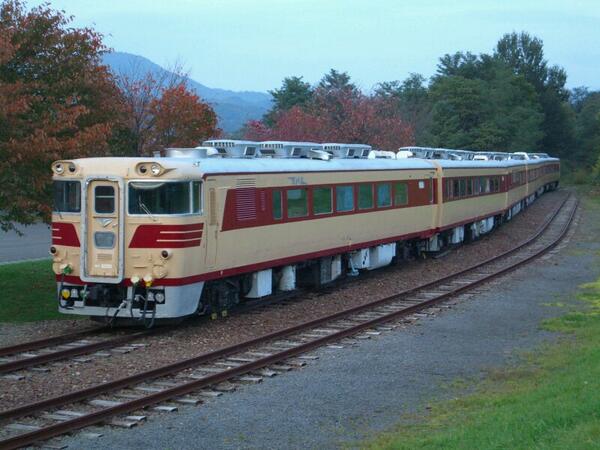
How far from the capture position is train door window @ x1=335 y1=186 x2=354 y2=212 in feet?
61.9

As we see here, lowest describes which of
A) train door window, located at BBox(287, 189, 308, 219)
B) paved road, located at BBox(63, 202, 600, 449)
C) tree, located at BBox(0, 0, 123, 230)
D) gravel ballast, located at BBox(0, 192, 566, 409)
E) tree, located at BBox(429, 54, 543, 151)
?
paved road, located at BBox(63, 202, 600, 449)

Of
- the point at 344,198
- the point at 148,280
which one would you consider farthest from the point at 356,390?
the point at 344,198

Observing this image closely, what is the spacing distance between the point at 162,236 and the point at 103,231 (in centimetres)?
100

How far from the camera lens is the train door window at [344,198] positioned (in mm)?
18859

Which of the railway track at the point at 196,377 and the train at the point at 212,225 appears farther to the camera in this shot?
the train at the point at 212,225

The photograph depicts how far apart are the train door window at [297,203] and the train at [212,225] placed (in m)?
0.03

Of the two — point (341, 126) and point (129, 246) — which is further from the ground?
point (341, 126)

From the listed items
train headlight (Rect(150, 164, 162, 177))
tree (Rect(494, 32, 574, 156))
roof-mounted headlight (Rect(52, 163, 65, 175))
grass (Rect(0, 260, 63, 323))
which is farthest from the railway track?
tree (Rect(494, 32, 574, 156))

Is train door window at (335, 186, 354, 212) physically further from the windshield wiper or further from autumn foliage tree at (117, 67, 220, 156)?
autumn foliage tree at (117, 67, 220, 156)

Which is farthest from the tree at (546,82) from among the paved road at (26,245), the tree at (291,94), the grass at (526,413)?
the grass at (526,413)

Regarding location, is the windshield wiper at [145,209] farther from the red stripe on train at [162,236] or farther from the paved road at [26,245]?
the paved road at [26,245]

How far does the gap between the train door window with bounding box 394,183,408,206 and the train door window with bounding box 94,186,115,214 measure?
31.9 feet

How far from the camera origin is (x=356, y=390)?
10547 mm

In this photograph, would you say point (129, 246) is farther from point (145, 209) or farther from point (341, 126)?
point (341, 126)
